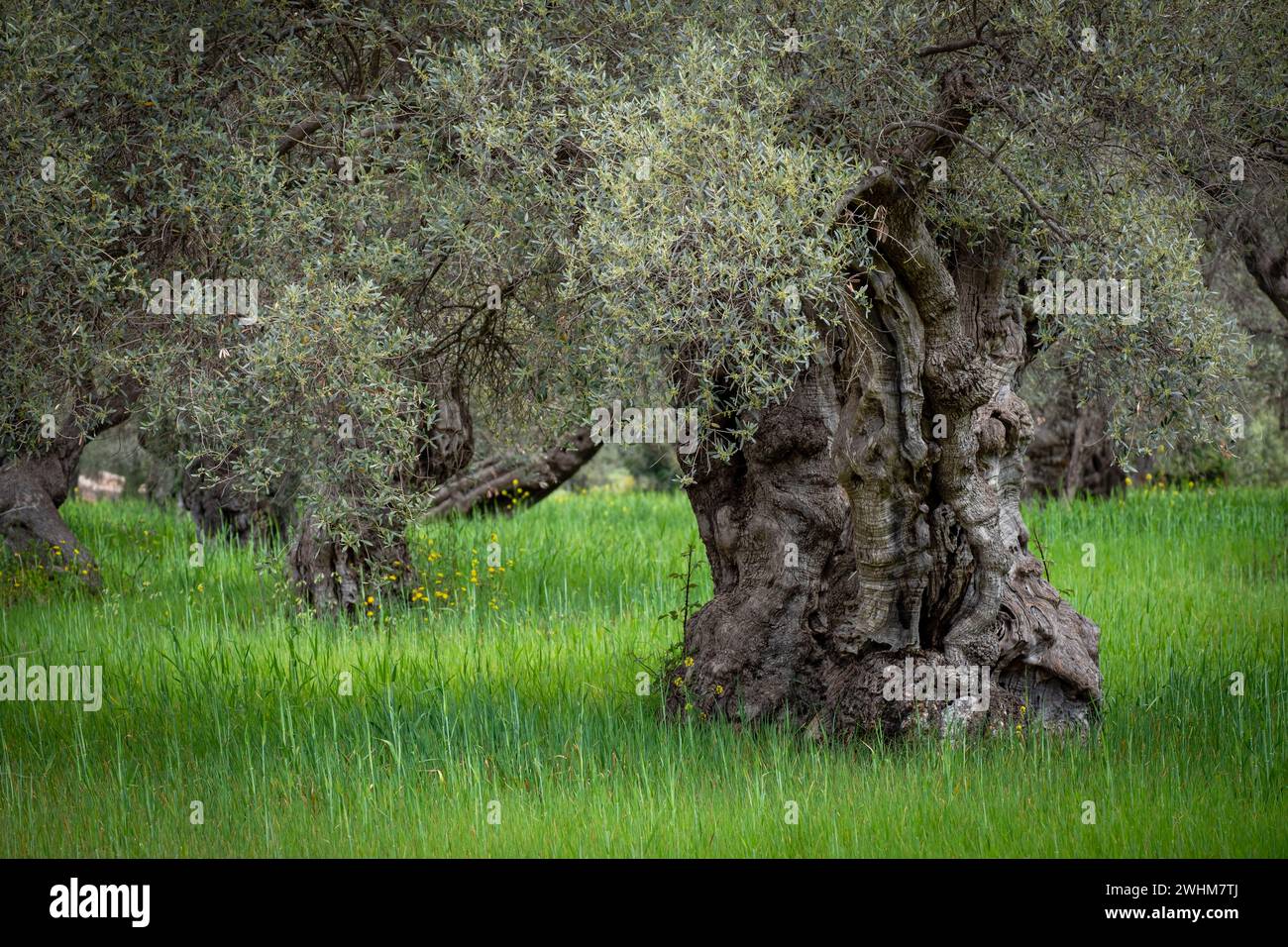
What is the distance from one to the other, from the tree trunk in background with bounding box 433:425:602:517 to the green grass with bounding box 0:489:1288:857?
15.9 feet

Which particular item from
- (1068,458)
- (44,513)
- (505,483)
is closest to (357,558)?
(44,513)

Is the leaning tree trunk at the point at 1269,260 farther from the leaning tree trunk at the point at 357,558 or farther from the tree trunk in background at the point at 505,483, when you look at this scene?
the tree trunk in background at the point at 505,483

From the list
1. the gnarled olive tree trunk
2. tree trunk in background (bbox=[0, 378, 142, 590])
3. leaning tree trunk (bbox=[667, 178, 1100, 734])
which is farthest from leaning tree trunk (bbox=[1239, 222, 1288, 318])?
tree trunk in background (bbox=[0, 378, 142, 590])

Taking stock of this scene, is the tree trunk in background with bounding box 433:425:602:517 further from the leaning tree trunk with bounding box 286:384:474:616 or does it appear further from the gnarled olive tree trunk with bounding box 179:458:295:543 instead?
the leaning tree trunk with bounding box 286:384:474:616

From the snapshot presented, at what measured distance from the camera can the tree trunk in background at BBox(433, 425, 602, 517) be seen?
18.1 metres

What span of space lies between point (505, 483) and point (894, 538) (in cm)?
1139

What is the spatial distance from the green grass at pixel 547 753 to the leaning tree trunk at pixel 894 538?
36 cm

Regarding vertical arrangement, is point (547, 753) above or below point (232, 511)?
below

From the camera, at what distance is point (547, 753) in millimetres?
8297

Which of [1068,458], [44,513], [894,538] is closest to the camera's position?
[894,538]

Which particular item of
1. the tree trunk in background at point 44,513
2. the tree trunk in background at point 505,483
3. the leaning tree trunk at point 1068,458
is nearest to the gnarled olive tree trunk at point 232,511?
the tree trunk in background at point 44,513

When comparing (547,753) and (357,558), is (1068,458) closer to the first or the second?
(357,558)

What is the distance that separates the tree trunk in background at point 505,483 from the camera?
59.3 ft
